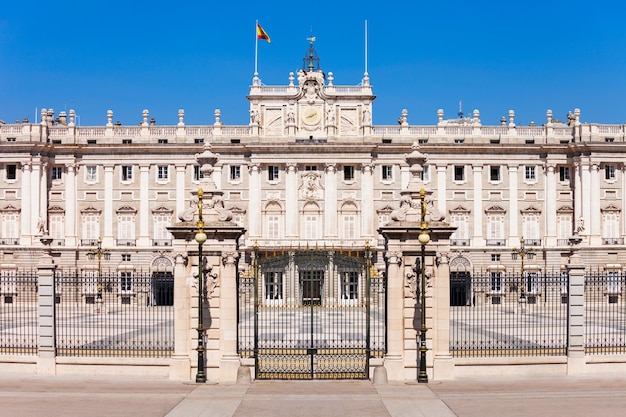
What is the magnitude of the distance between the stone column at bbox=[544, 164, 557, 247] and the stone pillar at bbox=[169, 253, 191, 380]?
169ft

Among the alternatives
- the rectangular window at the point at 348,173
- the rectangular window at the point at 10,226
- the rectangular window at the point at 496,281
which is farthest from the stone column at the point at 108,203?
the rectangular window at the point at 496,281

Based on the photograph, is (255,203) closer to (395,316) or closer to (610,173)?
(610,173)

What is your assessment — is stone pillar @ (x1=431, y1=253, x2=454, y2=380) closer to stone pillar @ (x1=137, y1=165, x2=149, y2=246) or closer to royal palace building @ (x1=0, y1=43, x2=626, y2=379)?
royal palace building @ (x1=0, y1=43, x2=626, y2=379)

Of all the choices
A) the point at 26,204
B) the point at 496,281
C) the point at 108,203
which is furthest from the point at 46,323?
the point at 26,204

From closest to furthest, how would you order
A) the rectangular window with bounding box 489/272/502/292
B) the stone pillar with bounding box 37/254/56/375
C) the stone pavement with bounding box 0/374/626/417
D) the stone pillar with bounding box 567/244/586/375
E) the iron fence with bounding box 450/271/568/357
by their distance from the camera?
1. the stone pavement with bounding box 0/374/626/417
2. the stone pillar with bounding box 567/244/586/375
3. the stone pillar with bounding box 37/254/56/375
4. the iron fence with bounding box 450/271/568/357
5. the rectangular window with bounding box 489/272/502/292

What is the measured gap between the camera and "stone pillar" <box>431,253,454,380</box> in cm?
2267

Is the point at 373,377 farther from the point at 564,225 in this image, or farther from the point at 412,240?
the point at 564,225

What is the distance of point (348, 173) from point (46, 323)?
4719cm

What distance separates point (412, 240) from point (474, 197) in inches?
1882

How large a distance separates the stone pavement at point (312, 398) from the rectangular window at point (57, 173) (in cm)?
4887

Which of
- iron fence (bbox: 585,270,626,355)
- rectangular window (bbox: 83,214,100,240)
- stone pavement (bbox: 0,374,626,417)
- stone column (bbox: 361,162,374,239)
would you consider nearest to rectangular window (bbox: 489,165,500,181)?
stone column (bbox: 361,162,374,239)

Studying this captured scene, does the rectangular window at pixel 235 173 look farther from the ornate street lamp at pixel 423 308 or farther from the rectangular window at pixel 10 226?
the ornate street lamp at pixel 423 308

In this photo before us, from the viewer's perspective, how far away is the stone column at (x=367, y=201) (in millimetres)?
68188

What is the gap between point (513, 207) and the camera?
6912cm
